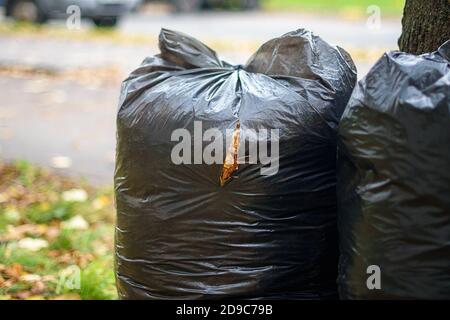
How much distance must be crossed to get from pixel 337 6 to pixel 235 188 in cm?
1801

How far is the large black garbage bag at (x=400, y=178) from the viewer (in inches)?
81.1

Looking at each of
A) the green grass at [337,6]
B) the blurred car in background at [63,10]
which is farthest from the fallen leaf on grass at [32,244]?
the green grass at [337,6]

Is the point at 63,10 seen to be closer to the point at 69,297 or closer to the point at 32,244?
the point at 32,244

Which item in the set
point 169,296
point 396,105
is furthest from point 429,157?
point 169,296

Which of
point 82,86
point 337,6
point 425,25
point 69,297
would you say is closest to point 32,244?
point 69,297

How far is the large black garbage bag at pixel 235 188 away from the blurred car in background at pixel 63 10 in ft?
36.7

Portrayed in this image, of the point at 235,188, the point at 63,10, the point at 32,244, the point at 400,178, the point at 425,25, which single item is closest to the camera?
the point at 400,178

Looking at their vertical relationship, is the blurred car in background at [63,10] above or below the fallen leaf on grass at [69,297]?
below

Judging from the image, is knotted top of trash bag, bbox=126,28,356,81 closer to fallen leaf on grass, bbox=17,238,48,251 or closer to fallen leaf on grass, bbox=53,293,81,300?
fallen leaf on grass, bbox=53,293,81,300

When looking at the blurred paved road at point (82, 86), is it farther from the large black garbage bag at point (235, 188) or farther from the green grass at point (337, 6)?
the large black garbage bag at point (235, 188)

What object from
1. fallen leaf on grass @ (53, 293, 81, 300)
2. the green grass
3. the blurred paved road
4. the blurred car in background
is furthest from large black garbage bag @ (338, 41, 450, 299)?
the green grass

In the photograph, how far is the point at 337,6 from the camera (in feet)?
64.7

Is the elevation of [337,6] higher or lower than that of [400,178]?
lower

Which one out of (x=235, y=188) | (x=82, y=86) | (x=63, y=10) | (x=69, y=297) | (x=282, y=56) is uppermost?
(x=282, y=56)
